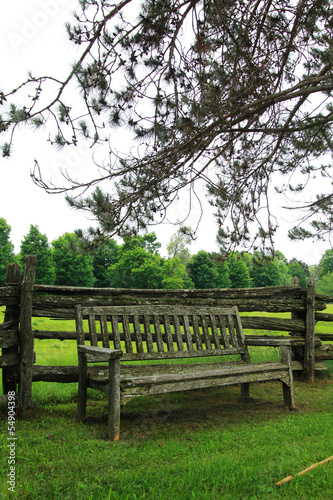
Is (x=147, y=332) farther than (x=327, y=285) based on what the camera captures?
No

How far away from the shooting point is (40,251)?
106 ft

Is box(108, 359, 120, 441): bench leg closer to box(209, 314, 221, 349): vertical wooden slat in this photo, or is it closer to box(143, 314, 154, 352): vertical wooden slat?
box(143, 314, 154, 352): vertical wooden slat

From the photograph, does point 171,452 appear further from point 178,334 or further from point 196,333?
point 196,333

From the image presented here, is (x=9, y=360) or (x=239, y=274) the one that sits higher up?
(x=239, y=274)

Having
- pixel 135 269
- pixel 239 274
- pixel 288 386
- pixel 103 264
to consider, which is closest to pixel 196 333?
pixel 288 386

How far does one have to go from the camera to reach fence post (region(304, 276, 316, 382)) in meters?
6.56

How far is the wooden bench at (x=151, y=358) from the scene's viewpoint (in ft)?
10.5

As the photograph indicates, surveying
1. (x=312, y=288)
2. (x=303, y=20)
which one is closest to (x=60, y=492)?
(x=312, y=288)

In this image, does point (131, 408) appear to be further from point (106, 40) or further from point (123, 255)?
point (123, 255)

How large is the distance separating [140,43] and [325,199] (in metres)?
4.38

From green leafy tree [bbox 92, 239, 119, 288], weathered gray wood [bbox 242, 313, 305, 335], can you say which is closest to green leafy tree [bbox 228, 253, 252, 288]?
green leafy tree [bbox 92, 239, 119, 288]

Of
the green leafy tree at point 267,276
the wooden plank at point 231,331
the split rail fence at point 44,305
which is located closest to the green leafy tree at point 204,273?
the green leafy tree at point 267,276

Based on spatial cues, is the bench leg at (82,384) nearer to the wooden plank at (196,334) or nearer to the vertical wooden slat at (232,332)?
the wooden plank at (196,334)

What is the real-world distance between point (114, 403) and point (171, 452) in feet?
1.87
